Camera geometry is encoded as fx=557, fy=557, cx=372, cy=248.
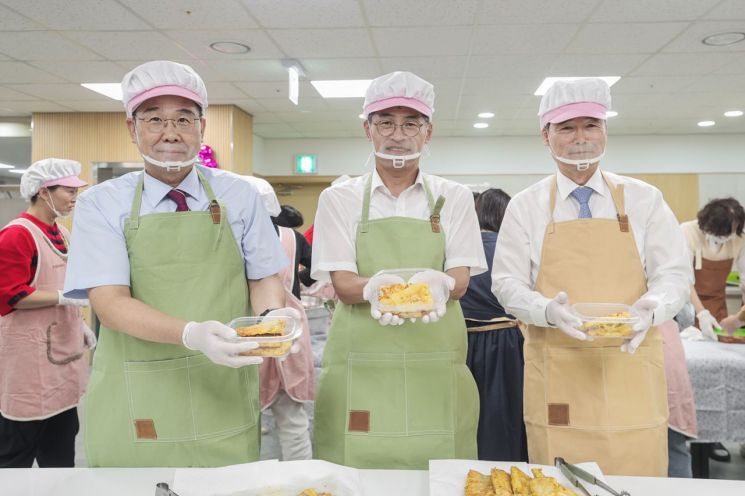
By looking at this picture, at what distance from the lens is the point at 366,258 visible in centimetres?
188

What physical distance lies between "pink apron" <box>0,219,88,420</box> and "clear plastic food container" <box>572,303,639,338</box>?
8.16ft

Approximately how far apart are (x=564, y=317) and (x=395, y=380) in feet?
1.88

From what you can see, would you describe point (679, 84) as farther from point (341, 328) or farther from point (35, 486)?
point (35, 486)

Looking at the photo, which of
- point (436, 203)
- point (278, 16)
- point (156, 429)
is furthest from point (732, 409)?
point (278, 16)

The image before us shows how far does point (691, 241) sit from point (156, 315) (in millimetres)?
4366

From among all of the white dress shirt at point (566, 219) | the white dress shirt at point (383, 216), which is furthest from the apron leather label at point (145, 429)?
the white dress shirt at point (566, 219)

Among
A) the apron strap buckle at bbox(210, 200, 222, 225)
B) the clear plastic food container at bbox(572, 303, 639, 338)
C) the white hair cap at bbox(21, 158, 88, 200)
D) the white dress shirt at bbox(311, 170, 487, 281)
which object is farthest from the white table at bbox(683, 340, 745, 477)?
the white hair cap at bbox(21, 158, 88, 200)

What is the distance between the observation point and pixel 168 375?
5.12ft

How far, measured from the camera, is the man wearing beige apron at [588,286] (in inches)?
68.3

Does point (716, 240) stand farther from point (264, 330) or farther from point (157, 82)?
point (157, 82)

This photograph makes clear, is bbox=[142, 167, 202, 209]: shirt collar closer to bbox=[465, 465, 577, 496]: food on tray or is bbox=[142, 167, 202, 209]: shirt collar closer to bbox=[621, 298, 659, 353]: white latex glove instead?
bbox=[465, 465, 577, 496]: food on tray

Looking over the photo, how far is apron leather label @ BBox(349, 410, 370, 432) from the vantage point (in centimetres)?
179

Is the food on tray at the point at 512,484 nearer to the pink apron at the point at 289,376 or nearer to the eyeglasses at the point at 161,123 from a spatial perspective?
the eyeglasses at the point at 161,123

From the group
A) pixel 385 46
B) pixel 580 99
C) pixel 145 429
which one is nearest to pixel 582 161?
pixel 580 99
